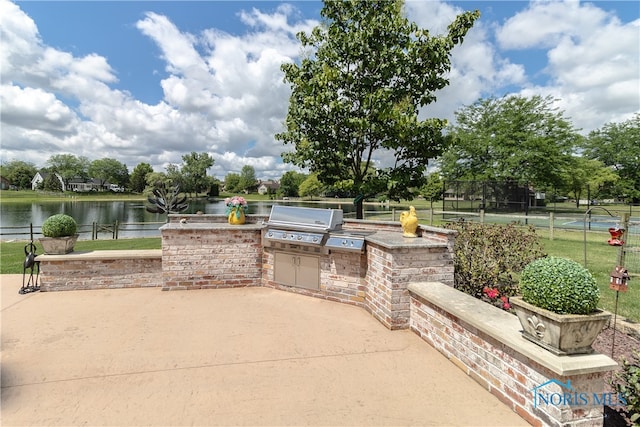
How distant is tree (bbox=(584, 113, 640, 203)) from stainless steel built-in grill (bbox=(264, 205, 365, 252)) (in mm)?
Answer: 36015

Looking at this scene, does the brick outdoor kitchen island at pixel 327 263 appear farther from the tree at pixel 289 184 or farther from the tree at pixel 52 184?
the tree at pixel 52 184

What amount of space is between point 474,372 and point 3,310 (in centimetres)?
568

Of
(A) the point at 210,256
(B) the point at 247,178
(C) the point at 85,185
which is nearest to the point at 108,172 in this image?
(C) the point at 85,185

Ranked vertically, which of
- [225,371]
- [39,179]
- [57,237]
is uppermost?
[39,179]

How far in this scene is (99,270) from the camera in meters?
4.95

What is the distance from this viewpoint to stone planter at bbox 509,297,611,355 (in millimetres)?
1799

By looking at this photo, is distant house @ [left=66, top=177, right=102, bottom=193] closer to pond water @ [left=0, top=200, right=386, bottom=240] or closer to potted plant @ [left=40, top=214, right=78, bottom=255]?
pond water @ [left=0, top=200, right=386, bottom=240]

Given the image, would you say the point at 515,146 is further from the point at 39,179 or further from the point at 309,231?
the point at 39,179

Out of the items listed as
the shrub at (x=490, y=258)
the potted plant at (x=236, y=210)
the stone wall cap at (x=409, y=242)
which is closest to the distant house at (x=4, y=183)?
the potted plant at (x=236, y=210)

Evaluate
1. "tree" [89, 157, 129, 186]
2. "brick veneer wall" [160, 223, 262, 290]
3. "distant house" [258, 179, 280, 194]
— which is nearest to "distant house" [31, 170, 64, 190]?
"tree" [89, 157, 129, 186]

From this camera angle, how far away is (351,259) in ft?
13.7

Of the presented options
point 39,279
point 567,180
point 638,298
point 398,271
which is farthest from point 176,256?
point 567,180

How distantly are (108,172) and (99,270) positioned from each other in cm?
8756

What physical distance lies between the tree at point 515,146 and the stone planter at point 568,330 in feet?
59.3
